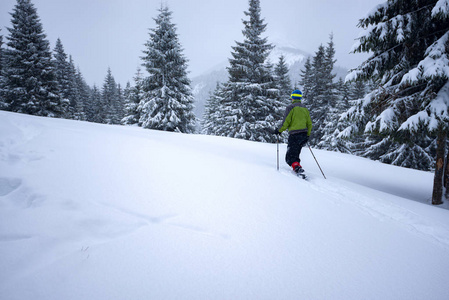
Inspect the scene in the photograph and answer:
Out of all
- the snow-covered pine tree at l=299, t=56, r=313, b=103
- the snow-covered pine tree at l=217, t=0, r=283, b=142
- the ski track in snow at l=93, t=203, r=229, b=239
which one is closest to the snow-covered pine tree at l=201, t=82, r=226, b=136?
the snow-covered pine tree at l=217, t=0, r=283, b=142

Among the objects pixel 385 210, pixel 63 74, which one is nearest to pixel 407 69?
pixel 385 210

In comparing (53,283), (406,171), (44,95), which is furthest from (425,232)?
(44,95)

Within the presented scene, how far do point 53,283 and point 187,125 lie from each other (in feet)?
62.4

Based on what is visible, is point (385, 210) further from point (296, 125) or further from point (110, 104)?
point (110, 104)

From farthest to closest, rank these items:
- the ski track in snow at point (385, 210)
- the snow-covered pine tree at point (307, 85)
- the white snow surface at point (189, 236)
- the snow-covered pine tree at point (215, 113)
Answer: the snow-covered pine tree at point (307, 85)
the snow-covered pine tree at point (215, 113)
the ski track in snow at point (385, 210)
the white snow surface at point (189, 236)

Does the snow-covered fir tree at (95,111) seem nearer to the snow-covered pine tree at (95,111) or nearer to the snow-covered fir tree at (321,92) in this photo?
the snow-covered pine tree at (95,111)

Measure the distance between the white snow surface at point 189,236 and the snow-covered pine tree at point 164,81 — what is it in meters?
14.5

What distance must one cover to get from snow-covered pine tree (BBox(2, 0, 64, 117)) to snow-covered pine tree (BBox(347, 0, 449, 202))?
77.5ft

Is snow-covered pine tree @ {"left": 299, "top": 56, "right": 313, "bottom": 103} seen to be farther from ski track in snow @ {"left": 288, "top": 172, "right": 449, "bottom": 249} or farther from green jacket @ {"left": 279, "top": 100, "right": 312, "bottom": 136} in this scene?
ski track in snow @ {"left": 288, "top": 172, "right": 449, "bottom": 249}

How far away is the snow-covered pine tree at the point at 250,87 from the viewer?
57.3ft

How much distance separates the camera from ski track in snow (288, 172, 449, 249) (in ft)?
8.82

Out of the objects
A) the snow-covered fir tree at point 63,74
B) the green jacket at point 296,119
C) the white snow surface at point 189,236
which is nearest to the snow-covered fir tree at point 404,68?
the green jacket at point 296,119

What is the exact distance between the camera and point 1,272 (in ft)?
4.37

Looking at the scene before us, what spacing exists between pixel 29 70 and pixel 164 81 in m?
12.2
